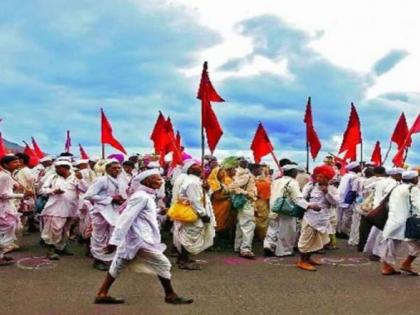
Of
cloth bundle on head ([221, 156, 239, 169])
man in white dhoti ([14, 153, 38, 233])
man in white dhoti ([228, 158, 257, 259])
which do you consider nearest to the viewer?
man in white dhoti ([228, 158, 257, 259])

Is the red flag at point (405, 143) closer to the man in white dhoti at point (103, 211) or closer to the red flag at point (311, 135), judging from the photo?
the red flag at point (311, 135)

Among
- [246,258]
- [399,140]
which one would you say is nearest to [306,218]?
[246,258]

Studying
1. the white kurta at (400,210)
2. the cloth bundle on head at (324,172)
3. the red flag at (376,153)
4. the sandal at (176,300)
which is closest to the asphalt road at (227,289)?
the sandal at (176,300)

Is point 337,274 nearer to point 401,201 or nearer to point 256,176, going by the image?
point 401,201

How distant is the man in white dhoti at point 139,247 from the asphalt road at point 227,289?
227mm

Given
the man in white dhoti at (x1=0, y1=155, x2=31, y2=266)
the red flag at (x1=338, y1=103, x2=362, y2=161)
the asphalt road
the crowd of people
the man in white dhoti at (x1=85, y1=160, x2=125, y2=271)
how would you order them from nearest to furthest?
the asphalt road → the crowd of people → the man in white dhoti at (x1=85, y1=160, x2=125, y2=271) → the man in white dhoti at (x1=0, y1=155, x2=31, y2=266) → the red flag at (x1=338, y1=103, x2=362, y2=161)

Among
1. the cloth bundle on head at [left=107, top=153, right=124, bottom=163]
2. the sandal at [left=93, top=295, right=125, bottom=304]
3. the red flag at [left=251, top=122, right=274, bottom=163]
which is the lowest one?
the sandal at [left=93, top=295, right=125, bottom=304]

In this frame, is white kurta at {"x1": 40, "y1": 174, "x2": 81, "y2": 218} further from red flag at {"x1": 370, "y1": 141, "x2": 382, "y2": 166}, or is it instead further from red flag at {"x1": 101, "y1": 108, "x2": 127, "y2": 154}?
Result: red flag at {"x1": 370, "y1": 141, "x2": 382, "y2": 166}

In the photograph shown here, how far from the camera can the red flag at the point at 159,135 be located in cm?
1661

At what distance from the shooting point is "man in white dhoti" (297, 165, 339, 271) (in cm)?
1020

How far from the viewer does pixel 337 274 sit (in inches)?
386

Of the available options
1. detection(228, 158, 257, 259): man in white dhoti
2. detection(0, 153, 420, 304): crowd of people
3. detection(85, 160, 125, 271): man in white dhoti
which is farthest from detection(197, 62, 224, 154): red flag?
detection(85, 160, 125, 271): man in white dhoti

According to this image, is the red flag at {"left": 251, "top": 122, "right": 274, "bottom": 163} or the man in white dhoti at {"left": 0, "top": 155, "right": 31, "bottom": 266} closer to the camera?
the man in white dhoti at {"left": 0, "top": 155, "right": 31, "bottom": 266}

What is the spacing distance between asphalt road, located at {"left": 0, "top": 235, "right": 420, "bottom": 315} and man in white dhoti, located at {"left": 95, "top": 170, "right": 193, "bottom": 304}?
0.23 metres
